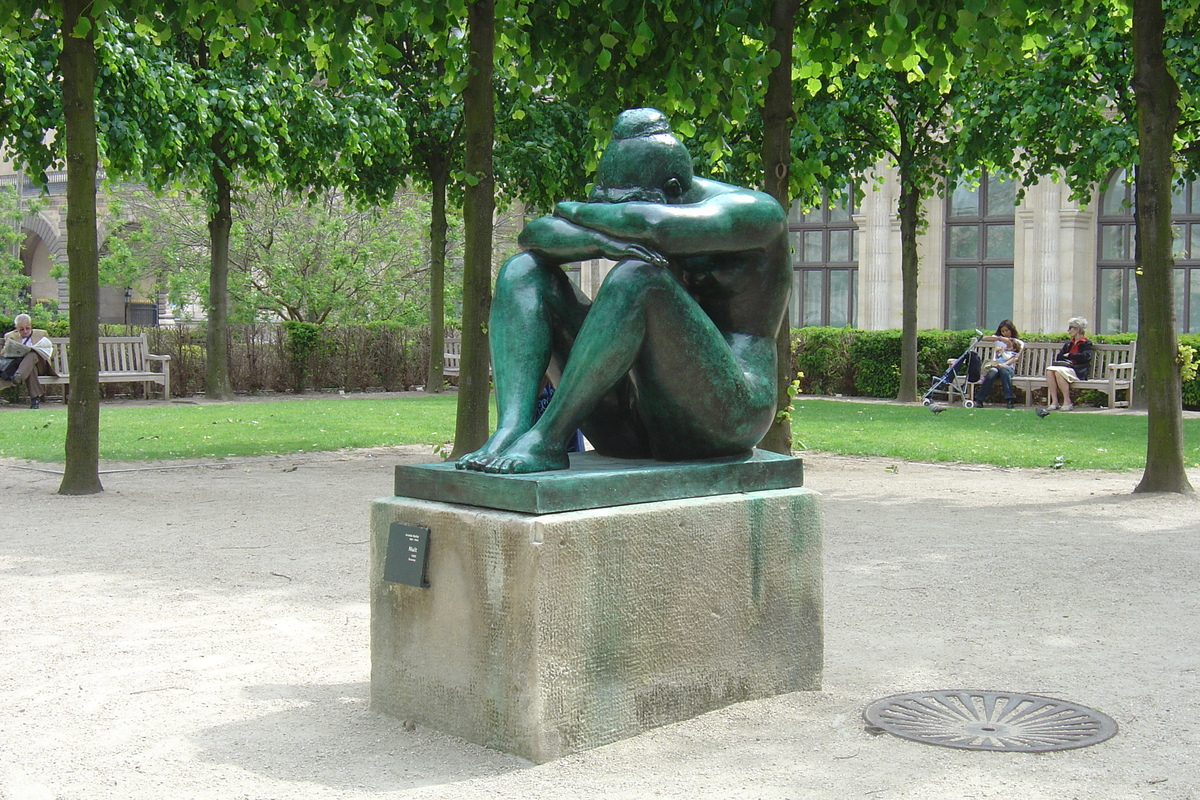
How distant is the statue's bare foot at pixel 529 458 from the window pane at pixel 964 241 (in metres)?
26.4

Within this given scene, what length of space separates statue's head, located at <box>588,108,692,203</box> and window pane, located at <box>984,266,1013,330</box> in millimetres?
25523

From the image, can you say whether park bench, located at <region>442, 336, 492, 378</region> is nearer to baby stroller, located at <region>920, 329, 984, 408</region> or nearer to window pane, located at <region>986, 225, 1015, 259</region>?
baby stroller, located at <region>920, 329, 984, 408</region>

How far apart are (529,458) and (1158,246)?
6.52 meters

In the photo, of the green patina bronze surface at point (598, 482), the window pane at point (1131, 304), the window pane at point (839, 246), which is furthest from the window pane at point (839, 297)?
the green patina bronze surface at point (598, 482)

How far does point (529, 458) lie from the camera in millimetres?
3551

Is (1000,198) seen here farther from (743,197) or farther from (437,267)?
(743,197)

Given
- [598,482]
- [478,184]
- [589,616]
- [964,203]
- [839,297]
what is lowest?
[589,616]

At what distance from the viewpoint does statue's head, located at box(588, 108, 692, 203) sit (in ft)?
12.5

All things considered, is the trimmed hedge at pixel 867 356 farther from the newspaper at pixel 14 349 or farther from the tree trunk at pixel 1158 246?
the newspaper at pixel 14 349

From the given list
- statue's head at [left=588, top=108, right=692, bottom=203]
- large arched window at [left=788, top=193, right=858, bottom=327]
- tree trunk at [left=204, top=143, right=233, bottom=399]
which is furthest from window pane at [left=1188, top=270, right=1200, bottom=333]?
statue's head at [left=588, top=108, right=692, bottom=203]

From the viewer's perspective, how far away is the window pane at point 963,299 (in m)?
28.5

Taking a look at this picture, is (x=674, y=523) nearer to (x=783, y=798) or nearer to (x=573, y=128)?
(x=783, y=798)

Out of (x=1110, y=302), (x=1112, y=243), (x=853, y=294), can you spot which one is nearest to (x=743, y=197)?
(x=1112, y=243)

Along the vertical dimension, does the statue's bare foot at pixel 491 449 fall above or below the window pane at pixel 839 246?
below
